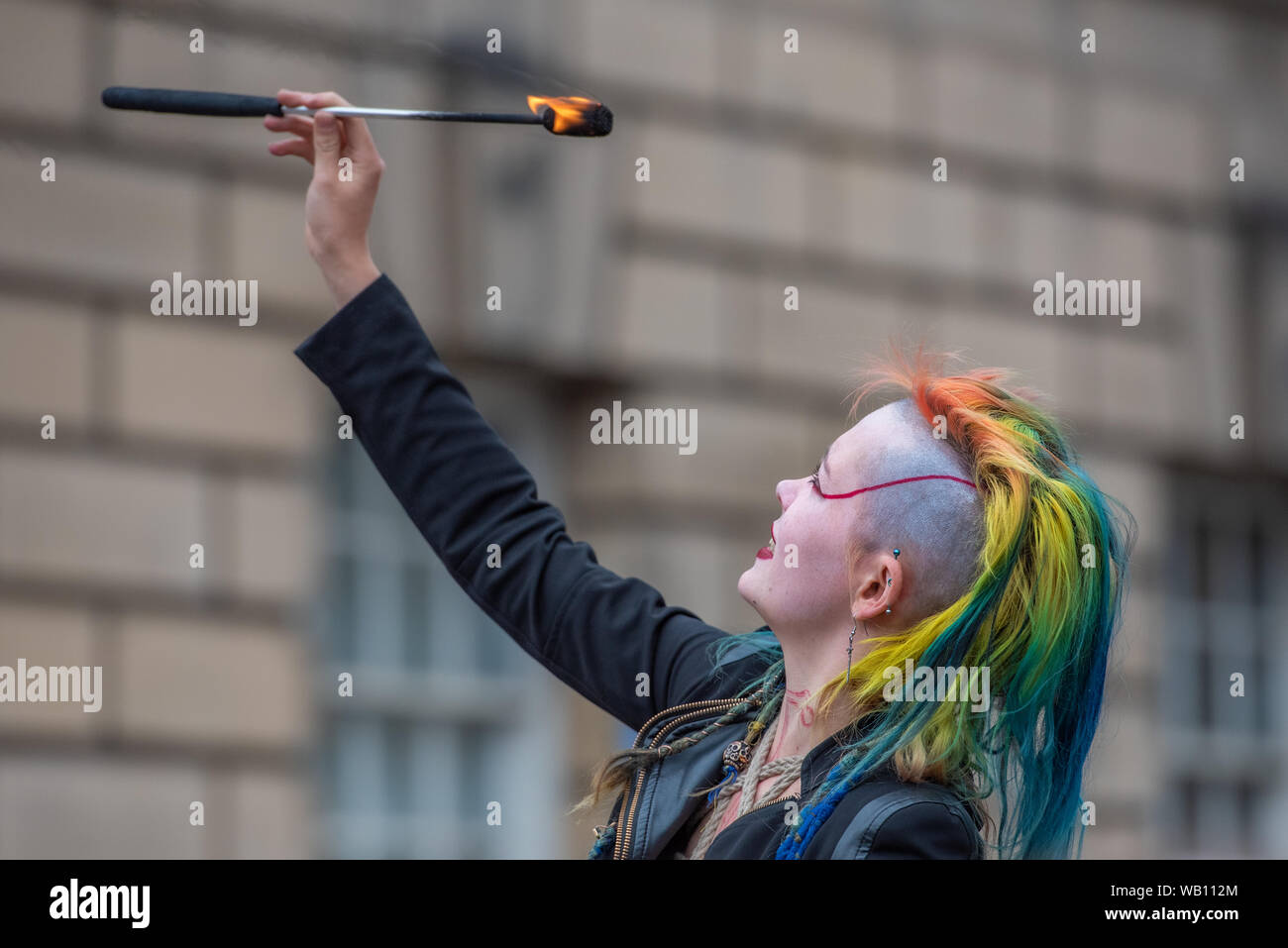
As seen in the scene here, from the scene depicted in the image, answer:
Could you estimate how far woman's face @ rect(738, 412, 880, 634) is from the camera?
8.14 feet

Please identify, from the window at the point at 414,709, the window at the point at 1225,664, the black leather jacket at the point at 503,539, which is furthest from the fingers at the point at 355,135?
the window at the point at 1225,664

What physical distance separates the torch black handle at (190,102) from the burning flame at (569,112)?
0.43m

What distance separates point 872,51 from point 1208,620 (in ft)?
9.87

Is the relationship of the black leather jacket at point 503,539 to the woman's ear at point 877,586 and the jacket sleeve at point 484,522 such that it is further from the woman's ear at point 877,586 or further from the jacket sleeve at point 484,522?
the woman's ear at point 877,586

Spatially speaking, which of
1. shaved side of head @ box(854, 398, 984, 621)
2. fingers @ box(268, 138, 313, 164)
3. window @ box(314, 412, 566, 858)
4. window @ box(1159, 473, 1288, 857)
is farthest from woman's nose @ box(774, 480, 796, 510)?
window @ box(1159, 473, 1288, 857)

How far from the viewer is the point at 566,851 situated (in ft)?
19.7

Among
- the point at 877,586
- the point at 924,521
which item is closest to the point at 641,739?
the point at 877,586

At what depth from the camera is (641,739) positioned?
8.50ft

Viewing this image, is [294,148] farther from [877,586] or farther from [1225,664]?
[1225,664]

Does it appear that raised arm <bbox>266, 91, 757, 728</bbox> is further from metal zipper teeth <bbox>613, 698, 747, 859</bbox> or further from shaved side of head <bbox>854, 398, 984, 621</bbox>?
shaved side of head <bbox>854, 398, 984, 621</bbox>

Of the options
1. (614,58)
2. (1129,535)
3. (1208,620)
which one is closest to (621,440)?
(614,58)

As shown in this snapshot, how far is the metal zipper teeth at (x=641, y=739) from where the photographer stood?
96.7 inches

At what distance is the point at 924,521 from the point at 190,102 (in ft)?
4.34

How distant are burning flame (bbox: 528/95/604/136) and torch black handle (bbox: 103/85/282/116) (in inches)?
16.9
